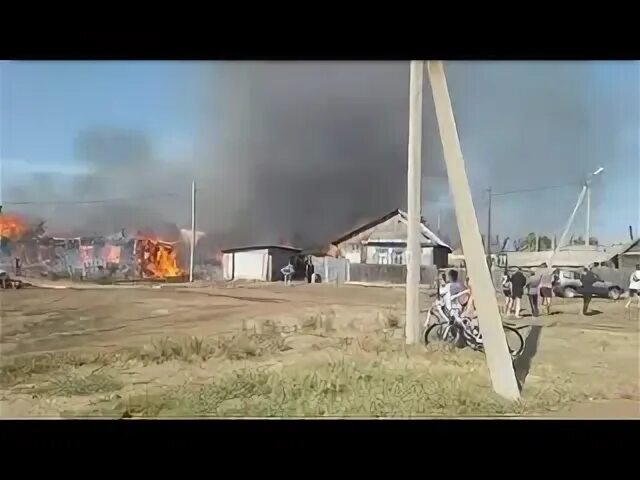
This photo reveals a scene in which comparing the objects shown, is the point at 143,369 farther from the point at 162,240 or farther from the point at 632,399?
Answer: the point at 632,399

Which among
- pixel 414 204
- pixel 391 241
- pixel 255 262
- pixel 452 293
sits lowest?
pixel 452 293

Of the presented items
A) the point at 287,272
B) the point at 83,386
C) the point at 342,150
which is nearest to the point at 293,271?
the point at 287,272

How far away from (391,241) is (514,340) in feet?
2.26

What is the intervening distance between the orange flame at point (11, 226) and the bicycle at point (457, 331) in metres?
1.79

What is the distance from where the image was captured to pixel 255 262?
3.48 meters

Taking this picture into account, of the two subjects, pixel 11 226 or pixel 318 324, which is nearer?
pixel 11 226

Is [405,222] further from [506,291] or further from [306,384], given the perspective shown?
[306,384]

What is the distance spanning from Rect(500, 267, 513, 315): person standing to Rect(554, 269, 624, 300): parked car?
199 mm

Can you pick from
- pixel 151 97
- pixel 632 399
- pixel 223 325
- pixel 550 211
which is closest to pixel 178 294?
pixel 223 325

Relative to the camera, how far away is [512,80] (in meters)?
3.46

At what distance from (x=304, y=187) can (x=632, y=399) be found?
5.60 ft

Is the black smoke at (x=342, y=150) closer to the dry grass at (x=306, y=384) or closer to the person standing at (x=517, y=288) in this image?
the person standing at (x=517, y=288)

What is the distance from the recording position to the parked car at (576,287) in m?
3.45

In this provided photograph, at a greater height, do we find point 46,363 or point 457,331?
point 457,331
